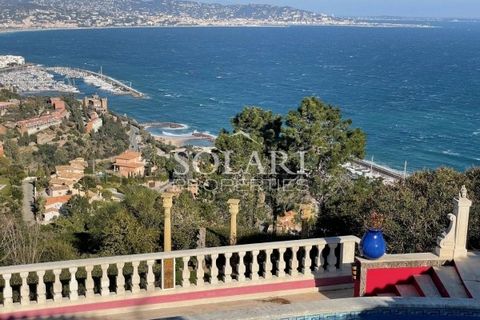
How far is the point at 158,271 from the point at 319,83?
77.8m

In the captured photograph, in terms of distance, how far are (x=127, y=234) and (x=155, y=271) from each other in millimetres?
1160

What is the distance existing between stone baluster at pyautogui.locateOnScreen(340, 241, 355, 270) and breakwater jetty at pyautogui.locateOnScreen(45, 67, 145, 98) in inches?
2669

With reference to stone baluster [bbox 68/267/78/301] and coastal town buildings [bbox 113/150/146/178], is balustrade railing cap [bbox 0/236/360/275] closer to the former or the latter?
stone baluster [bbox 68/267/78/301]

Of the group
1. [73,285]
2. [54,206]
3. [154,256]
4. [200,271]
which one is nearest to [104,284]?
[73,285]

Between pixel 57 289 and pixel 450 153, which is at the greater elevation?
pixel 57 289

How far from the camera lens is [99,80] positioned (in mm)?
85000

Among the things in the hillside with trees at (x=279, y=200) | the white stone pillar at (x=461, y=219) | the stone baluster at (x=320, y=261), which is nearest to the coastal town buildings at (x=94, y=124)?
the hillside with trees at (x=279, y=200)

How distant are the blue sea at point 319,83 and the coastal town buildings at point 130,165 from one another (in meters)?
12.5

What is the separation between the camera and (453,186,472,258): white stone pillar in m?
6.36

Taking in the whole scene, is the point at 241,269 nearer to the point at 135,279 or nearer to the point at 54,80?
the point at 135,279

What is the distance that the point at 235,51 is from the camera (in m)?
134

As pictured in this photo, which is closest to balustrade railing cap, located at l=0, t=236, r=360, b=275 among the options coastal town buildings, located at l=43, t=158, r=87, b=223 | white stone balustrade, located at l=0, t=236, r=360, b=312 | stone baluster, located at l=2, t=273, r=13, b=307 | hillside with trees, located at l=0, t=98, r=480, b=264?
white stone balustrade, located at l=0, t=236, r=360, b=312

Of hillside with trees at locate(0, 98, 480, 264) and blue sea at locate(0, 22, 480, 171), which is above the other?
hillside with trees at locate(0, 98, 480, 264)

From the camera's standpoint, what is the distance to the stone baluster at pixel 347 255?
6855 mm
